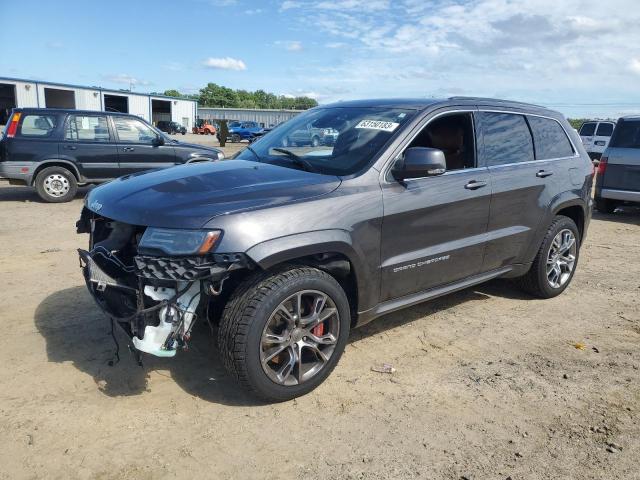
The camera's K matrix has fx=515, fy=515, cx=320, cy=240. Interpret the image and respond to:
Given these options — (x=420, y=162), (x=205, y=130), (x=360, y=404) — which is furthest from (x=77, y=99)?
(x=360, y=404)

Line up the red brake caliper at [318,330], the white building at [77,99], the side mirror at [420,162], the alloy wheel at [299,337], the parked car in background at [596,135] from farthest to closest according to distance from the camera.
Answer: the white building at [77,99] → the parked car in background at [596,135] → the side mirror at [420,162] → the red brake caliper at [318,330] → the alloy wheel at [299,337]

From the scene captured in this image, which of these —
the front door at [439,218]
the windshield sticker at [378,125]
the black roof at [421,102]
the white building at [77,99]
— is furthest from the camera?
the white building at [77,99]

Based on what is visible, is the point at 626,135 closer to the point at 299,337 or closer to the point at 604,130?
the point at 299,337

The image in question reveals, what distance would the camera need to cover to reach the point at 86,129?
33.9ft

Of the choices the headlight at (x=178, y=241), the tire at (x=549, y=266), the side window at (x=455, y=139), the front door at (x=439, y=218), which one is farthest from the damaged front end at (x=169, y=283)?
the tire at (x=549, y=266)

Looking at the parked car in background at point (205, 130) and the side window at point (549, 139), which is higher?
the parked car in background at point (205, 130)

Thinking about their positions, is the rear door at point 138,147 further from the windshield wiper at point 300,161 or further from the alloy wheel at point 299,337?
the alloy wheel at point 299,337

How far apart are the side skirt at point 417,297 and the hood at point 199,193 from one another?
93 centimetres

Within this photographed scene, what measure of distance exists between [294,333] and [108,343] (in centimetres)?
160

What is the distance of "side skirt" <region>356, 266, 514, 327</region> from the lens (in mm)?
3576

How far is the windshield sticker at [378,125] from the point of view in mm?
3740

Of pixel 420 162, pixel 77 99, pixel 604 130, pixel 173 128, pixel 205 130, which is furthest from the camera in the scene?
pixel 205 130

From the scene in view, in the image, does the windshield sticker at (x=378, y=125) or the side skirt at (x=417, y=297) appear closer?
the side skirt at (x=417, y=297)

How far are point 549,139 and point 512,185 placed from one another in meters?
0.97
